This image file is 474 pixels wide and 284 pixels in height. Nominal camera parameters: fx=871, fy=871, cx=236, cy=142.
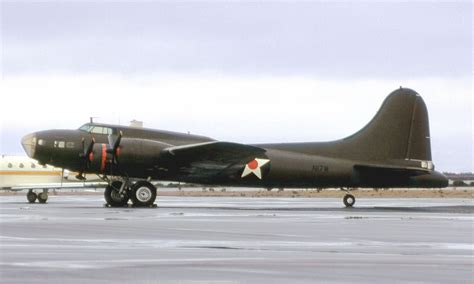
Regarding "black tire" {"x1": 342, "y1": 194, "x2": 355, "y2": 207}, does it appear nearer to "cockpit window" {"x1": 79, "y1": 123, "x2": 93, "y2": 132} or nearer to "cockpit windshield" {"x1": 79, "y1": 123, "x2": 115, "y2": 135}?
"cockpit windshield" {"x1": 79, "y1": 123, "x2": 115, "y2": 135}

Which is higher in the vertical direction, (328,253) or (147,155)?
(147,155)

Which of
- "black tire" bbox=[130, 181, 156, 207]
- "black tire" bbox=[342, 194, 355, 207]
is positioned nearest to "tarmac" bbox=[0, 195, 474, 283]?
"black tire" bbox=[130, 181, 156, 207]

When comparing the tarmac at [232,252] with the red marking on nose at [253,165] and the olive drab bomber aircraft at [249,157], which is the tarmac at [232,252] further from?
the red marking on nose at [253,165]

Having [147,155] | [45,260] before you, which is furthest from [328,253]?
[147,155]

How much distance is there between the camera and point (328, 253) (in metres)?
15.0

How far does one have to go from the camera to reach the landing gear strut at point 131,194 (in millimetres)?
38844

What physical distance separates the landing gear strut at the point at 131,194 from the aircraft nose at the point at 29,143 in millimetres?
3838

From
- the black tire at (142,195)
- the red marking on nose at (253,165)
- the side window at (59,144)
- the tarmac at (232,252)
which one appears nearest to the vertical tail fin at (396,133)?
the red marking on nose at (253,165)

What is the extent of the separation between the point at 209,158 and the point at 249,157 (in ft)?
6.07

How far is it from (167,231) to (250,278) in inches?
386

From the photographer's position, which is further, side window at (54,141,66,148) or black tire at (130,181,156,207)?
side window at (54,141,66,148)

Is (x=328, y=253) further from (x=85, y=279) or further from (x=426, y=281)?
(x=85, y=279)

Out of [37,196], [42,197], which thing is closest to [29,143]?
[42,197]

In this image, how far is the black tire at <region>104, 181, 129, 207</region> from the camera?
39656 mm
